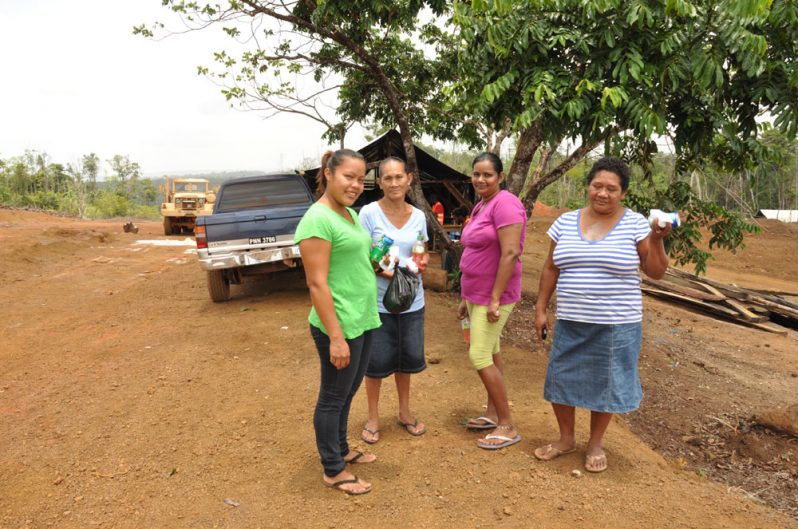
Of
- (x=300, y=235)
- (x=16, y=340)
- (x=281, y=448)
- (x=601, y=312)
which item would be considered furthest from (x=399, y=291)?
(x=16, y=340)

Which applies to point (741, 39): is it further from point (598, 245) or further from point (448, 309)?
point (448, 309)

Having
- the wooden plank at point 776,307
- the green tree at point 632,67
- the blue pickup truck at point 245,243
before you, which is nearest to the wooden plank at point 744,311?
the wooden plank at point 776,307

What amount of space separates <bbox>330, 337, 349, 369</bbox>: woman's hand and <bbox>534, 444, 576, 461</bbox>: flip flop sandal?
1.43 m

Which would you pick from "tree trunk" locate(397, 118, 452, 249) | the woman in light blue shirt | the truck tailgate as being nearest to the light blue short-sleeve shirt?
the woman in light blue shirt

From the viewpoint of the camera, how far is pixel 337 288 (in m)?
2.40

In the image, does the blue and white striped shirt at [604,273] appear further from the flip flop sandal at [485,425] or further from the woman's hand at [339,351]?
the woman's hand at [339,351]

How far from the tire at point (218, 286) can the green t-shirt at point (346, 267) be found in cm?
504

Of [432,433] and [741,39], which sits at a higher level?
[741,39]

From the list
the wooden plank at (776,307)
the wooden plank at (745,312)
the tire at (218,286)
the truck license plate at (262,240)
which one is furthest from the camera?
the wooden plank at (776,307)

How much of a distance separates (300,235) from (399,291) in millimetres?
828

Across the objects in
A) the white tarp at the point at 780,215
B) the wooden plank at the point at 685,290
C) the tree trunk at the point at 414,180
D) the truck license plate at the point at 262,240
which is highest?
the tree trunk at the point at 414,180

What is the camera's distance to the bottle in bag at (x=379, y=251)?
9.62 feet

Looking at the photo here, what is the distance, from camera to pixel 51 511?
8.69 feet

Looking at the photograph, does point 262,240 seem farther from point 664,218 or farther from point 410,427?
point 664,218
